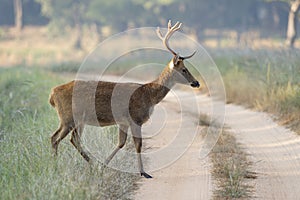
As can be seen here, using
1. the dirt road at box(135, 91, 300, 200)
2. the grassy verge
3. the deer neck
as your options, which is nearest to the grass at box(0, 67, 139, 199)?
the dirt road at box(135, 91, 300, 200)

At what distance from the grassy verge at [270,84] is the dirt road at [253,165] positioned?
0.36 metres

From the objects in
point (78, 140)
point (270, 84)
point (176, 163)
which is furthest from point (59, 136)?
point (270, 84)

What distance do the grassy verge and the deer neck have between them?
3.59m

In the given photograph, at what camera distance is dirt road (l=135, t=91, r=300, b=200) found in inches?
302

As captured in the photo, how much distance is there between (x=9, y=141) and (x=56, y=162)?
1.82 meters

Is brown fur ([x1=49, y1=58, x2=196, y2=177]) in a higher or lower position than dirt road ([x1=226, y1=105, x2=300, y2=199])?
higher

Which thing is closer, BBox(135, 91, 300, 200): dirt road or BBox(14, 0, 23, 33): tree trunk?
BBox(135, 91, 300, 200): dirt road

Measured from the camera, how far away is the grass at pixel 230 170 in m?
7.52

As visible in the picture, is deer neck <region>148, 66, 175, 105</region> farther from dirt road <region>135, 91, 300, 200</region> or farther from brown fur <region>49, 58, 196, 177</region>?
dirt road <region>135, 91, 300, 200</region>

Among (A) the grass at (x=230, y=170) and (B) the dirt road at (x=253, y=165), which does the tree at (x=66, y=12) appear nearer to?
(B) the dirt road at (x=253, y=165)

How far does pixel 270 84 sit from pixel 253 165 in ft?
18.8

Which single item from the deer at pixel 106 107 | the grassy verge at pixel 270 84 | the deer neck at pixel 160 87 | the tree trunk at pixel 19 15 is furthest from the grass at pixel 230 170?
the tree trunk at pixel 19 15

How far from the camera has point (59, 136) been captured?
8.55m

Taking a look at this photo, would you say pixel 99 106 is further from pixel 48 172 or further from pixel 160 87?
pixel 48 172
